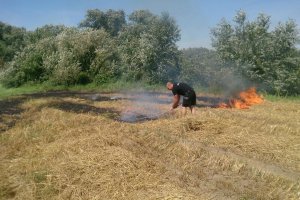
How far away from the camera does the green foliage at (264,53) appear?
21172 mm

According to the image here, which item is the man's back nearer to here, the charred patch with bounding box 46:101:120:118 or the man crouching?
the man crouching

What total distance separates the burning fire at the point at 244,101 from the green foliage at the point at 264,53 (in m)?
2.34

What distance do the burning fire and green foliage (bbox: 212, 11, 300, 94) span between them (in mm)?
2337

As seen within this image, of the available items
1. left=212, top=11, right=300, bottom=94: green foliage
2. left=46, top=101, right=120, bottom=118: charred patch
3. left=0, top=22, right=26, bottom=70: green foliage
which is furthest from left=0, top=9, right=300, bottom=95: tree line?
left=0, top=22, right=26, bottom=70: green foliage

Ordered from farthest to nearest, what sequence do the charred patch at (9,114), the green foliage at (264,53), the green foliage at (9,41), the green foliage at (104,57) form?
the green foliage at (9,41) → the green foliage at (104,57) → the green foliage at (264,53) → the charred patch at (9,114)

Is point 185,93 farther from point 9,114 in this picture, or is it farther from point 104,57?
point 104,57

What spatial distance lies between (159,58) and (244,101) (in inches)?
311

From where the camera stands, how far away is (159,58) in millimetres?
24016

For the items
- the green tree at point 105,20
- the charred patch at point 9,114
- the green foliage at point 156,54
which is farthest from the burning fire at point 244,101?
the green tree at point 105,20

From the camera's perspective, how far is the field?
6340mm

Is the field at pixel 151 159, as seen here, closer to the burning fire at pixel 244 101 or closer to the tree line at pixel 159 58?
the burning fire at pixel 244 101

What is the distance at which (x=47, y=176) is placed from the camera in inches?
265

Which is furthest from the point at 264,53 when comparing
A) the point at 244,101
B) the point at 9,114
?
the point at 9,114

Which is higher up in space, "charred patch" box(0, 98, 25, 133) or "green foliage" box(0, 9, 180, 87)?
"green foliage" box(0, 9, 180, 87)
